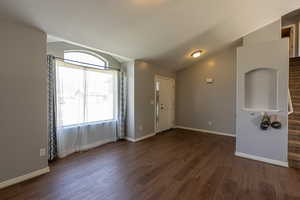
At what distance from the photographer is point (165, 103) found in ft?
18.5

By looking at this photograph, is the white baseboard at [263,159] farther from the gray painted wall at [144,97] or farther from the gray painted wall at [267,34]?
the gray painted wall at [267,34]

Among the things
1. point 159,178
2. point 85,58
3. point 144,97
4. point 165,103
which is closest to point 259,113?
point 159,178

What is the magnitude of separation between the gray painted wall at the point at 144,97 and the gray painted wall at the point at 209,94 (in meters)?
1.52

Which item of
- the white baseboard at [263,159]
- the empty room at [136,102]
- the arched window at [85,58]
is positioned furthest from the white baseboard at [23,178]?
the white baseboard at [263,159]

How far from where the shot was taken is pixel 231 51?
16.0 ft

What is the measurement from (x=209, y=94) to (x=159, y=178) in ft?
12.5

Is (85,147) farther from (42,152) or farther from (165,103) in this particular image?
(165,103)

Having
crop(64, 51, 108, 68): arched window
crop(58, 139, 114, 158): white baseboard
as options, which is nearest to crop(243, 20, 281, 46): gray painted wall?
crop(64, 51, 108, 68): arched window

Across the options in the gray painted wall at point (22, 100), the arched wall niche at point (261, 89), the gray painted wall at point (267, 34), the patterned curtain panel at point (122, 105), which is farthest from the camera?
the patterned curtain panel at point (122, 105)

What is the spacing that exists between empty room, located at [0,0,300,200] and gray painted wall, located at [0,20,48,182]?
14 mm

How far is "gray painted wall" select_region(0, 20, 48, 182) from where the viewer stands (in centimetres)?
216

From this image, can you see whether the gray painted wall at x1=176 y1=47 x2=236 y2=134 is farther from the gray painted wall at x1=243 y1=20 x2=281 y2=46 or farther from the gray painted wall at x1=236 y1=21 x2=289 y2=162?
the gray painted wall at x1=236 y1=21 x2=289 y2=162

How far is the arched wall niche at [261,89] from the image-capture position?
3090 mm

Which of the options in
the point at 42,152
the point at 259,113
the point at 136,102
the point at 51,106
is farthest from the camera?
the point at 136,102
